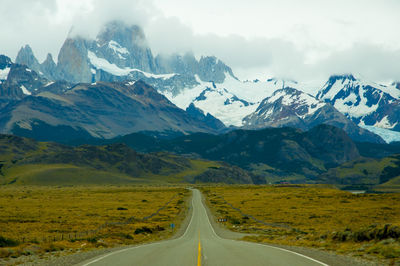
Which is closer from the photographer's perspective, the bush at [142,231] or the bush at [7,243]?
the bush at [7,243]

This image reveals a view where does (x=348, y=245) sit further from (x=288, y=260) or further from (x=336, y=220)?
(x=336, y=220)

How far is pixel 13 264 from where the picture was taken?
29.1 meters

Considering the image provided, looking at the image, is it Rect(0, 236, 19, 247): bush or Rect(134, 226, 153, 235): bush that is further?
Rect(134, 226, 153, 235): bush

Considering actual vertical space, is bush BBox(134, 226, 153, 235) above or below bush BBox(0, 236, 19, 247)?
below

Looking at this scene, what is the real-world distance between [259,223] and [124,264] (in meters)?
53.2

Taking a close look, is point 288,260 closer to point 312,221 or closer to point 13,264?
point 13,264

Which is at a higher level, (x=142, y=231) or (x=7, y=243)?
(x=7, y=243)

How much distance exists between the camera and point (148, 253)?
32.5 meters

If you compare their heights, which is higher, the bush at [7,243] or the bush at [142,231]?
the bush at [7,243]

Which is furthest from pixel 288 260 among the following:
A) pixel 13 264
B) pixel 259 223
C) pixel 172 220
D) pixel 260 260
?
pixel 172 220

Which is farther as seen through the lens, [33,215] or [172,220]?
[33,215]

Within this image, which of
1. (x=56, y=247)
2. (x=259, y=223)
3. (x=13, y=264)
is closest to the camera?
(x=13, y=264)

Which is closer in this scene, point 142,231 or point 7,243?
point 7,243

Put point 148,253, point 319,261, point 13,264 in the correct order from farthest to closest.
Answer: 1. point 148,253
2. point 13,264
3. point 319,261
